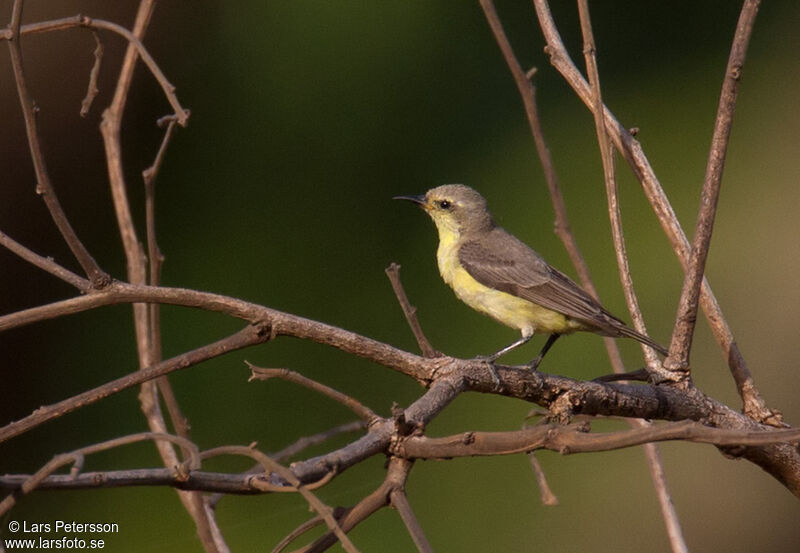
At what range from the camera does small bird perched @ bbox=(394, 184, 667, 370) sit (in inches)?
139

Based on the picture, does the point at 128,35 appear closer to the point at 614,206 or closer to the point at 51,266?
the point at 51,266

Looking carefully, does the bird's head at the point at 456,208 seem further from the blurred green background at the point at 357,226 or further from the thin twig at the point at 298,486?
the thin twig at the point at 298,486

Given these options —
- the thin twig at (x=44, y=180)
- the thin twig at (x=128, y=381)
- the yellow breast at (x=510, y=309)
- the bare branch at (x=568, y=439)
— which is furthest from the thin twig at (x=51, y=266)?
the yellow breast at (x=510, y=309)

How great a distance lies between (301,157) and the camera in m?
4.30

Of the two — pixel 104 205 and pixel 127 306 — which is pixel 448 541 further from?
pixel 104 205

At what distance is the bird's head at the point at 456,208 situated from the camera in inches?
166

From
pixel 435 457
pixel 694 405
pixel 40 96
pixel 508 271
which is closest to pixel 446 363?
pixel 435 457

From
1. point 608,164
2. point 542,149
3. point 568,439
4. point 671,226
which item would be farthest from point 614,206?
point 568,439

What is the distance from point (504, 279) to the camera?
3.75m

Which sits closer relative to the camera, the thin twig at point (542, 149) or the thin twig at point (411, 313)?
the thin twig at point (411, 313)

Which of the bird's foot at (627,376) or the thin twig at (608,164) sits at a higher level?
the thin twig at (608,164)

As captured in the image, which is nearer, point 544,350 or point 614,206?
point 614,206

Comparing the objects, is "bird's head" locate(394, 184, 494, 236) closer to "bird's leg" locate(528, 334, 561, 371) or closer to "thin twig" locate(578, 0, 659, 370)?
"bird's leg" locate(528, 334, 561, 371)

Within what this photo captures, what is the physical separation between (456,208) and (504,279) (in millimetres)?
662
